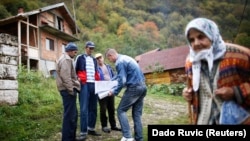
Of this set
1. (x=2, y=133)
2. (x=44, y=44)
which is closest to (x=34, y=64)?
(x=44, y=44)

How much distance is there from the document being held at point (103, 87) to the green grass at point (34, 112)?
0.48 m

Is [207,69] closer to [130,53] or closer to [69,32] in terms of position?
[130,53]

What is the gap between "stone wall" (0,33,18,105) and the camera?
315cm

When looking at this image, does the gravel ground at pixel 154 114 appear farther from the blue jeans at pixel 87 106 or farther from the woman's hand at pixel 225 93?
the woman's hand at pixel 225 93

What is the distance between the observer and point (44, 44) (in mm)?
7781

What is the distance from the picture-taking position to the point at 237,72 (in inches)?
35.0

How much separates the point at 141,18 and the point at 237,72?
332 centimetres

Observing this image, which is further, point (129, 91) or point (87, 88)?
point (87, 88)

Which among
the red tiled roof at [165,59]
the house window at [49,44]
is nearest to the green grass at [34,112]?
the red tiled roof at [165,59]

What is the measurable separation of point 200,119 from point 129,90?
3.63 feet

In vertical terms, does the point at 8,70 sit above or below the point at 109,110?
above

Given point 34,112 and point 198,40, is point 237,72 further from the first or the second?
point 34,112

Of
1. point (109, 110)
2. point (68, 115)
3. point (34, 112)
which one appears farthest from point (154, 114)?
point (34, 112)

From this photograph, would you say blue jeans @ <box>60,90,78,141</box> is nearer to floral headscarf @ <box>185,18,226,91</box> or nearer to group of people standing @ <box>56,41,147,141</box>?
group of people standing @ <box>56,41,147,141</box>
